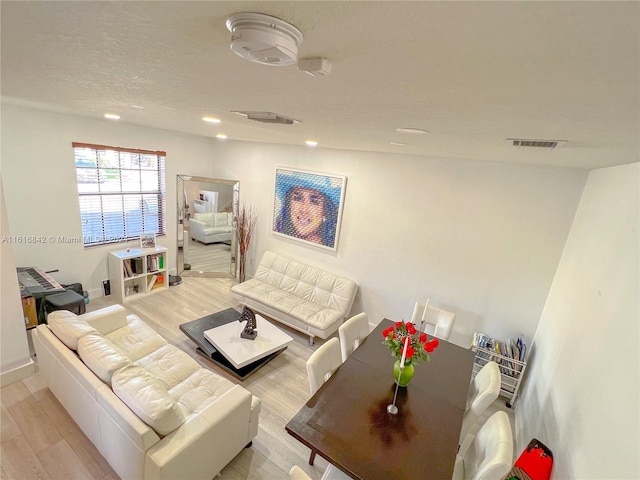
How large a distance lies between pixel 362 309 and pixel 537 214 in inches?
92.5

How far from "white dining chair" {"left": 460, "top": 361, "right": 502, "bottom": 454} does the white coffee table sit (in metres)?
1.80

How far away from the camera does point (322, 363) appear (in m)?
2.14

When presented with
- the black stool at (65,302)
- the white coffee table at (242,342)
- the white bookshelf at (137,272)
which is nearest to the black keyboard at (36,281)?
the black stool at (65,302)

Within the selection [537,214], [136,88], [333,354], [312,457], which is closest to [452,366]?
[333,354]

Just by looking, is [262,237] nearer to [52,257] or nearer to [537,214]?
[52,257]

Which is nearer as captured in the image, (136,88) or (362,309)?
(136,88)

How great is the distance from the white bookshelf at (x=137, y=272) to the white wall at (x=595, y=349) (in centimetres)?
488

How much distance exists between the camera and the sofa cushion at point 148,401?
5.45 feet

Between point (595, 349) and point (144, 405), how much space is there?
104 inches

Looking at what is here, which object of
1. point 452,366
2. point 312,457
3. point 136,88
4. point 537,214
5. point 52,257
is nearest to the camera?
point 136,88

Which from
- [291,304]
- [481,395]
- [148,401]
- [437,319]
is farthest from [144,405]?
[437,319]

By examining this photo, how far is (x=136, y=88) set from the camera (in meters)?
1.42

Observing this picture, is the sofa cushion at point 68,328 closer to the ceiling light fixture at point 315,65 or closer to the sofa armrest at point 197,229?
the ceiling light fixture at point 315,65

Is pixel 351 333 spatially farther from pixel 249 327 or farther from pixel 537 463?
pixel 537 463
